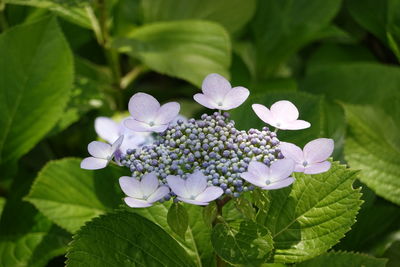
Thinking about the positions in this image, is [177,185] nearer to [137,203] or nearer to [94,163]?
[137,203]

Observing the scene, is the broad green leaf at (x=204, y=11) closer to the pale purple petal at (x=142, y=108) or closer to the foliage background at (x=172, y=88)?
the foliage background at (x=172, y=88)

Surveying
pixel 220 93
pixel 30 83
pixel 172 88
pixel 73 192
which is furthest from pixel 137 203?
pixel 172 88

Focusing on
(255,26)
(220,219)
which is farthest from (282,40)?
(220,219)

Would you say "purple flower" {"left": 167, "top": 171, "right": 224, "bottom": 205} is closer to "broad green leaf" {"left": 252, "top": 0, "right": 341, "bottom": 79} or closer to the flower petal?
the flower petal

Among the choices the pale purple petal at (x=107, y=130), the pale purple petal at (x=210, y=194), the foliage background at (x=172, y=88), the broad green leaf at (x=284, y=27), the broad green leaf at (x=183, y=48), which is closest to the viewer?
the pale purple petal at (x=210, y=194)

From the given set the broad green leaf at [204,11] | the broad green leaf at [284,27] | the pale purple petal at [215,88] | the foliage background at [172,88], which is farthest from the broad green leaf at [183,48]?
the pale purple petal at [215,88]

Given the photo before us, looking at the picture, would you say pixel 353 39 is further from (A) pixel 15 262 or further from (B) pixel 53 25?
(A) pixel 15 262

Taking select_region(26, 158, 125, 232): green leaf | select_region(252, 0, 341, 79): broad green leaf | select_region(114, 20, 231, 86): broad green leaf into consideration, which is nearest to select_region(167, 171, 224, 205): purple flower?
select_region(26, 158, 125, 232): green leaf
